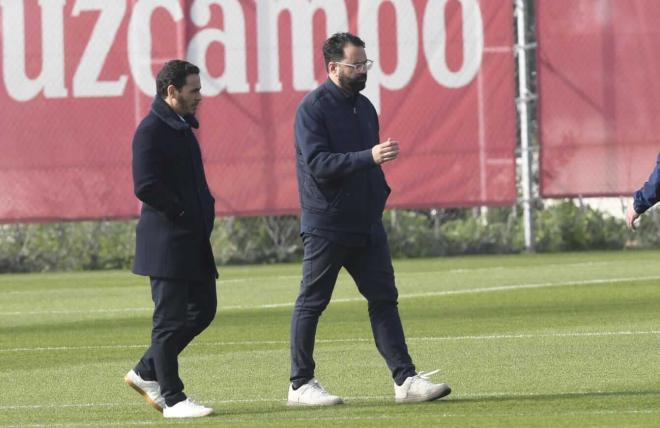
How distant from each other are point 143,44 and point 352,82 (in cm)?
1369

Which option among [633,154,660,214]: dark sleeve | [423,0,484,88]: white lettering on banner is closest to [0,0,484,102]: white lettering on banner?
[423,0,484,88]: white lettering on banner

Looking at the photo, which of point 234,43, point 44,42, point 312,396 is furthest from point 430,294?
point 312,396

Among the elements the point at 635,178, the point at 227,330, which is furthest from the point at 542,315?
the point at 635,178

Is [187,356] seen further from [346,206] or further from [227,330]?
[346,206]

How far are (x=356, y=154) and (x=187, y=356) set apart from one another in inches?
157

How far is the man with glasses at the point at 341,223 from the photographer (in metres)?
10.2

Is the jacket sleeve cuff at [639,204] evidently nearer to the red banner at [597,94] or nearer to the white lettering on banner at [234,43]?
the red banner at [597,94]

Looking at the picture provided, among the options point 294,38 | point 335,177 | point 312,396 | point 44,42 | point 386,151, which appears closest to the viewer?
point 386,151

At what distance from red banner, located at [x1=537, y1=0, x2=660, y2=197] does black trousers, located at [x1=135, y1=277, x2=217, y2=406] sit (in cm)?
1319

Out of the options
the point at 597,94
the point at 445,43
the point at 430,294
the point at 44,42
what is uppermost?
the point at 44,42

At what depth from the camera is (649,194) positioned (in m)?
10.2

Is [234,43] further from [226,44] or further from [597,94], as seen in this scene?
[597,94]

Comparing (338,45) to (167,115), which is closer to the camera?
(167,115)

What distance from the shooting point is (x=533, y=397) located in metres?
10.3
